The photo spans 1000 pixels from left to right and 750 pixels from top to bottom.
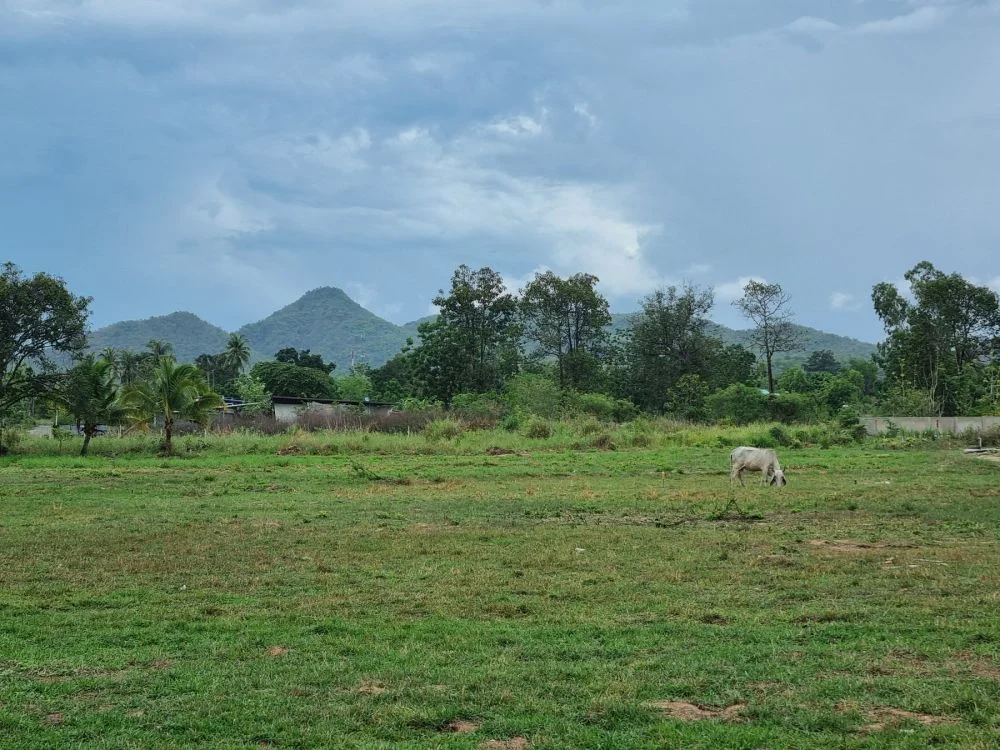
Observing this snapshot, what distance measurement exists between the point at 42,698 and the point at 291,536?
320 inches

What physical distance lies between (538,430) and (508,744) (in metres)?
41.3

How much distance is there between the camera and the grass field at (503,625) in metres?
5.73

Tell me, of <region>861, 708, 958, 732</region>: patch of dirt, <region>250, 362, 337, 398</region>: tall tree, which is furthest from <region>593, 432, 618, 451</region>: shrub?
<region>250, 362, 337, 398</region>: tall tree

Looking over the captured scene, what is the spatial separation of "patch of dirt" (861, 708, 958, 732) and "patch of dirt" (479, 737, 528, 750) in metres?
2.22

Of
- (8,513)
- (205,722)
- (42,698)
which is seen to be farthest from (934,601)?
(8,513)

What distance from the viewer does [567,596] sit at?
31.9ft

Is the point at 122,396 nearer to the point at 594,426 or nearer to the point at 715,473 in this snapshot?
the point at 594,426

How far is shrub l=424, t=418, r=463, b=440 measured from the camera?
43938mm

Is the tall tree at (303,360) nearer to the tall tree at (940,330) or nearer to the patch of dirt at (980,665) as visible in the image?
the tall tree at (940,330)

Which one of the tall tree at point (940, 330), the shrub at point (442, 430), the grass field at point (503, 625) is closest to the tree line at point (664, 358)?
the tall tree at point (940, 330)

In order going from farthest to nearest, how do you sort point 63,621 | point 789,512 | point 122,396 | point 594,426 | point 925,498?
point 594,426, point 122,396, point 925,498, point 789,512, point 63,621

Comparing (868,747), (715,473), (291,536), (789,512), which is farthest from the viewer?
(715,473)

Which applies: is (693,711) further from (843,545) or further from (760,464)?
(760,464)

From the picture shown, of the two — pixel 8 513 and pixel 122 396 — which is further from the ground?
pixel 122 396
